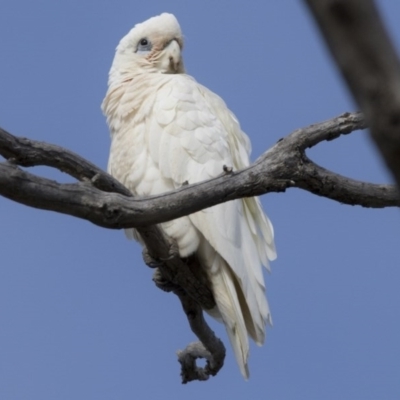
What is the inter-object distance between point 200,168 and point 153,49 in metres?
1.31

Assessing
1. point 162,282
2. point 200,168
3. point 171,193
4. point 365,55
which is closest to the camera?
point 365,55

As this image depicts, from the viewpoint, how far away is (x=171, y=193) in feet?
8.70

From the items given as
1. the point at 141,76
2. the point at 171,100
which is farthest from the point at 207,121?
the point at 141,76

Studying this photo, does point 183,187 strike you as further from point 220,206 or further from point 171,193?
point 220,206

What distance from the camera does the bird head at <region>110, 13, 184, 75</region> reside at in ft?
18.1

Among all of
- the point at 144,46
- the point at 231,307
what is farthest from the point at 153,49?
the point at 231,307

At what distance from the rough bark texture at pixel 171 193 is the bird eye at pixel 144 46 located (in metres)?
2.86

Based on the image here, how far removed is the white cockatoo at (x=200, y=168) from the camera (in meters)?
4.53

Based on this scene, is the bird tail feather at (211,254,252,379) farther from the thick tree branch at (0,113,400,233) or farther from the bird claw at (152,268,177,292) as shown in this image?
the thick tree branch at (0,113,400,233)

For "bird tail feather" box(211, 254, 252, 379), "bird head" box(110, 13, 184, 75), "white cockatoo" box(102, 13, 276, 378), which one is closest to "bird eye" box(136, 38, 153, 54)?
"bird head" box(110, 13, 184, 75)

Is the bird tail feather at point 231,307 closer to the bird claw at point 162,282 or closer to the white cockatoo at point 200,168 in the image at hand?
→ the white cockatoo at point 200,168

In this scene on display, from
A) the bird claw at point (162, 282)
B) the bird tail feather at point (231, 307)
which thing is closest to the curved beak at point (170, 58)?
the bird tail feather at point (231, 307)

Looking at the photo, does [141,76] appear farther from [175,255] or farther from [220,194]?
[220,194]

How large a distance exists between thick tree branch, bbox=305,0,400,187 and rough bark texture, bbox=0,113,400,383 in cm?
195
